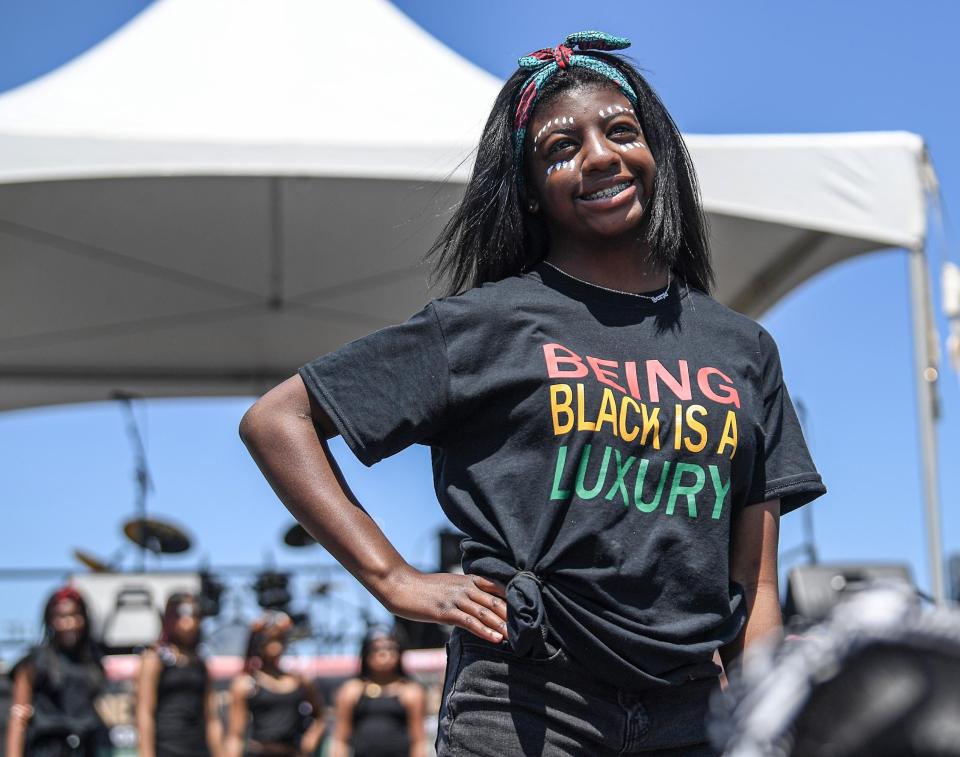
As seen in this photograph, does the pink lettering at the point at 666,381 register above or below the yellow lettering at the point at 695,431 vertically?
above

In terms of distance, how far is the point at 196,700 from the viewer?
23.0 ft

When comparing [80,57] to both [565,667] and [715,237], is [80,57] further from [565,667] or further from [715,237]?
[565,667]

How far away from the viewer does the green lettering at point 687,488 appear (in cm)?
164

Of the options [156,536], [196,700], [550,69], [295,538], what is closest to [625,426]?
[550,69]

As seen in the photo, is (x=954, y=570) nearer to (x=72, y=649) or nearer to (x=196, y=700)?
(x=196, y=700)

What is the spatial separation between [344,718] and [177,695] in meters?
0.92

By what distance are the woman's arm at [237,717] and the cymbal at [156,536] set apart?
7.78ft

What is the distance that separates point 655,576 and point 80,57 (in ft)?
19.2

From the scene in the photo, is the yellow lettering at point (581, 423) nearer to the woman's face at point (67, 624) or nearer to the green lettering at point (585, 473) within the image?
the green lettering at point (585, 473)

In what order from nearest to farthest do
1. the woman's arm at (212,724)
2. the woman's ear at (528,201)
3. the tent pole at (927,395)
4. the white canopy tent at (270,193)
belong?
1. the woman's ear at (528,201)
2. the tent pole at (927,395)
3. the white canopy tent at (270,193)
4. the woman's arm at (212,724)

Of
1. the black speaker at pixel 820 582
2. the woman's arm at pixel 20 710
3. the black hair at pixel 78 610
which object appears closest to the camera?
the black speaker at pixel 820 582

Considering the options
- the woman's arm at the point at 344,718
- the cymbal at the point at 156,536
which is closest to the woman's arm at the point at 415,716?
the woman's arm at the point at 344,718

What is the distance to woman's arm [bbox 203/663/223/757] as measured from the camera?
A: 701 cm

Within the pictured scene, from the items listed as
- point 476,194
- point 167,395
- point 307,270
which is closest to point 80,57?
point 307,270
